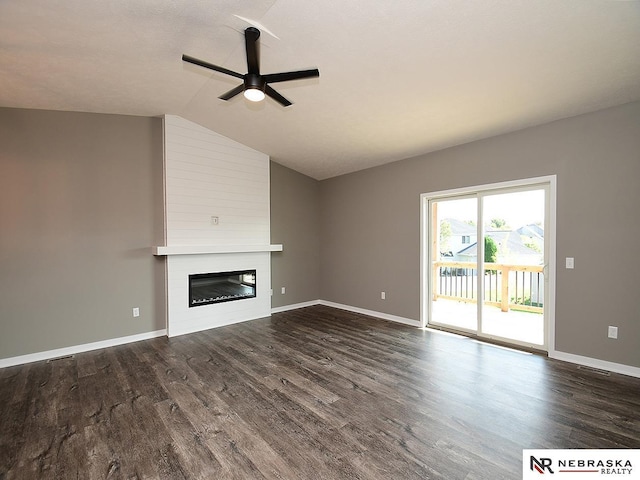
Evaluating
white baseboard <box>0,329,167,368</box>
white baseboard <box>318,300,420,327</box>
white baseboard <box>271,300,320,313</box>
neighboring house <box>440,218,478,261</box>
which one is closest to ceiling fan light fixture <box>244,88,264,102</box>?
neighboring house <box>440,218,478,261</box>

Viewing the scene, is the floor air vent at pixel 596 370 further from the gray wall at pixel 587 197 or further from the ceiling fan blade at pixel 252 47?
the ceiling fan blade at pixel 252 47

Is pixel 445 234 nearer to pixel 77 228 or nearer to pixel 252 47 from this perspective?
pixel 252 47

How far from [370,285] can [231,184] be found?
313 centimetres

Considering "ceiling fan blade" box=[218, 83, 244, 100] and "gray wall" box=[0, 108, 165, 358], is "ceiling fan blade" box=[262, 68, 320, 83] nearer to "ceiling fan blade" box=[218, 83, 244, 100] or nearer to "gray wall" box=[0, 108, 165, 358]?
"ceiling fan blade" box=[218, 83, 244, 100]

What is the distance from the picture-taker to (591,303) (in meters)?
3.23

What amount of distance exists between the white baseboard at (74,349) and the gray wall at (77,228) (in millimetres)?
56

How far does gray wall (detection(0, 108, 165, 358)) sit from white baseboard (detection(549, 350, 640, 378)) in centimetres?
533

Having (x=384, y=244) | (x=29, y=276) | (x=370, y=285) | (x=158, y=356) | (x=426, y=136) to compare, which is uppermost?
(x=426, y=136)

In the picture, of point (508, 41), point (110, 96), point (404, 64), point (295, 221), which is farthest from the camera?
point (295, 221)

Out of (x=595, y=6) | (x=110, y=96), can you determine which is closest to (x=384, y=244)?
(x=595, y=6)

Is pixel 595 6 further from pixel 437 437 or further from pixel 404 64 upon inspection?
pixel 437 437

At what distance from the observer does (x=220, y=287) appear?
5012 millimetres

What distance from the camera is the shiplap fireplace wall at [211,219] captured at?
14.5 feet

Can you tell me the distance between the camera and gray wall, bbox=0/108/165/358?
347 centimetres
